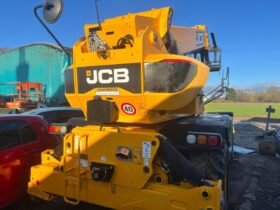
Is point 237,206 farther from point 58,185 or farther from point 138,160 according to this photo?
point 58,185

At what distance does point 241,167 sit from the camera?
6.81 metres

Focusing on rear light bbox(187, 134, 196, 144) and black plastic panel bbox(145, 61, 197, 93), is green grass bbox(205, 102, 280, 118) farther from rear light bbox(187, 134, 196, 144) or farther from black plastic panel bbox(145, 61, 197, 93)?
black plastic panel bbox(145, 61, 197, 93)

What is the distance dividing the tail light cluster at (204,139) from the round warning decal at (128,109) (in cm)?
71

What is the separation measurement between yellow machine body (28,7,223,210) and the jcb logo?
0.01 metres

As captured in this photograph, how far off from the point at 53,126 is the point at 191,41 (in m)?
2.61

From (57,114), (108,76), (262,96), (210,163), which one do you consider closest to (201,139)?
(210,163)

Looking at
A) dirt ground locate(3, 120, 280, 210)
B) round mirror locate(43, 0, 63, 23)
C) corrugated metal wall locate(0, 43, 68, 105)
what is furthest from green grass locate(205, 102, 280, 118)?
round mirror locate(43, 0, 63, 23)

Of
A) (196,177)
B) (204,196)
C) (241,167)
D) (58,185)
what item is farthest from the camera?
(241,167)

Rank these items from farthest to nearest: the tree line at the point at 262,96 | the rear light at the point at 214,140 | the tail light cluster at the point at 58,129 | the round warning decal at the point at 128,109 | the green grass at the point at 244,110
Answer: the tree line at the point at 262,96, the green grass at the point at 244,110, the tail light cluster at the point at 58,129, the round warning decal at the point at 128,109, the rear light at the point at 214,140

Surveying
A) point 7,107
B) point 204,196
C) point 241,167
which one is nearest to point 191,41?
point 204,196

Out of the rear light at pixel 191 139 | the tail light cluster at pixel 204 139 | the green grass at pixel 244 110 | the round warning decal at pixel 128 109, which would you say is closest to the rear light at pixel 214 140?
the tail light cluster at pixel 204 139

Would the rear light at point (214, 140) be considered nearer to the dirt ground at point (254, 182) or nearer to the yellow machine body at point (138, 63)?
the yellow machine body at point (138, 63)

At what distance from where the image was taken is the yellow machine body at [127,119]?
3.17 m

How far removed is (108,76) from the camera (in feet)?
11.5
